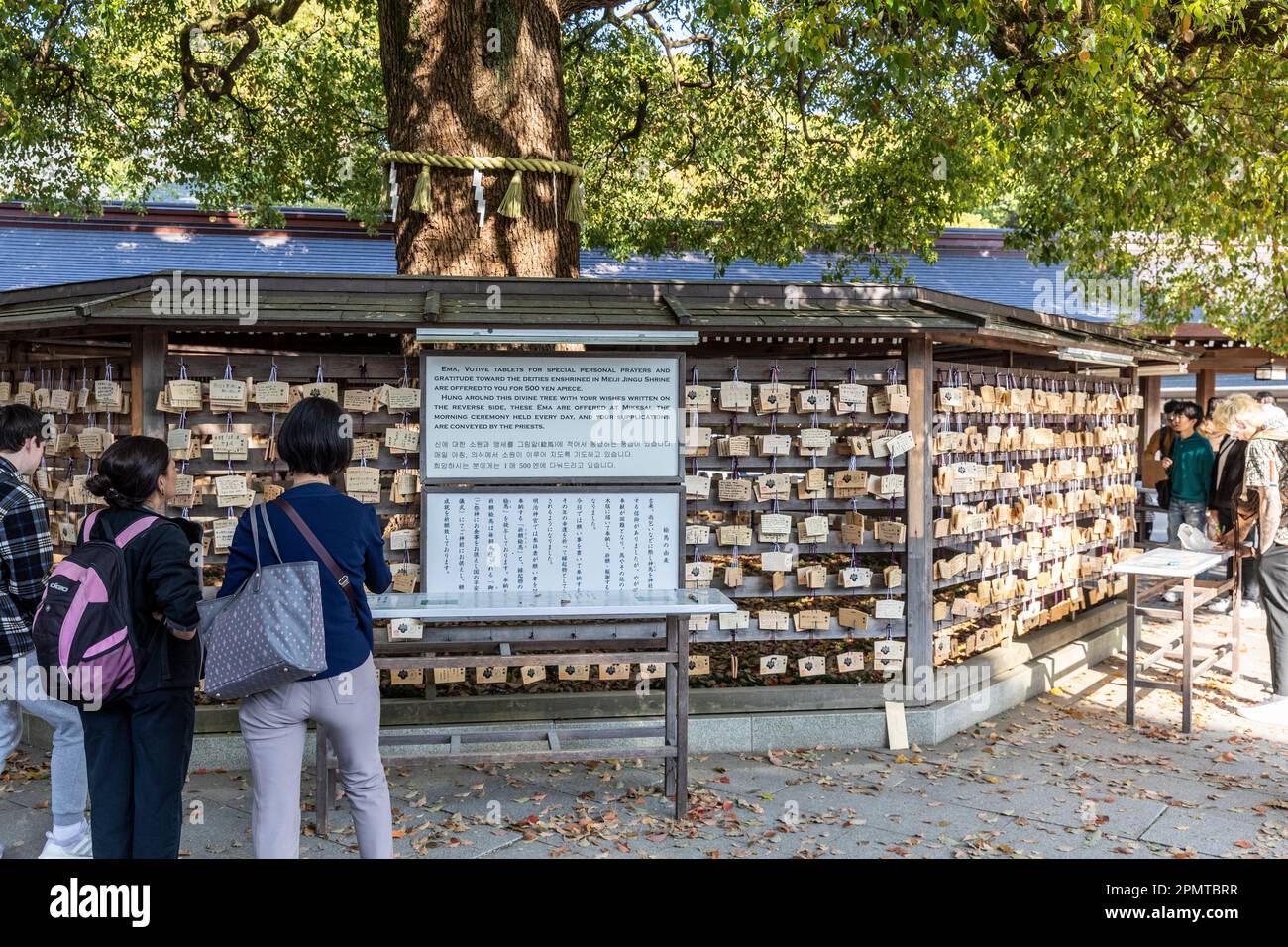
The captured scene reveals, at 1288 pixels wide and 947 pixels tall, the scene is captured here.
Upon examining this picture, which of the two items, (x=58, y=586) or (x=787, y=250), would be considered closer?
(x=58, y=586)

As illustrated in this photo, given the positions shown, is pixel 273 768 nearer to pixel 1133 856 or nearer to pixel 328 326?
pixel 328 326

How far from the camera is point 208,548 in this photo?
19.5ft

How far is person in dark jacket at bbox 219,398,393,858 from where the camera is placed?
3.55 meters

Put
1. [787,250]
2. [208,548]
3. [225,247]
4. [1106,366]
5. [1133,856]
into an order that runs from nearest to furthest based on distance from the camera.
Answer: [1133,856] < [208,548] < [1106,366] < [787,250] < [225,247]

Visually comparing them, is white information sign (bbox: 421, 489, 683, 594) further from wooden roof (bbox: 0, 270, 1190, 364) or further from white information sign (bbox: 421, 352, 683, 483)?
wooden roof (bbox: 0, 270, 1190, 364)

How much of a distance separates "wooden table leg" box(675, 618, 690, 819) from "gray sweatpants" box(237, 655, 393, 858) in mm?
1917

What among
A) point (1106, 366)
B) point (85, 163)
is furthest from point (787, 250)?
point (85, 163)

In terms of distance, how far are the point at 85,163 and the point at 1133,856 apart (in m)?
14.1

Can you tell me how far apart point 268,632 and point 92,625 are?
828 mm

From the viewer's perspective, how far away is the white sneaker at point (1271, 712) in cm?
709

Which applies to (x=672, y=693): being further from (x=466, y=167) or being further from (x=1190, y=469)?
(x=1190, y=469)

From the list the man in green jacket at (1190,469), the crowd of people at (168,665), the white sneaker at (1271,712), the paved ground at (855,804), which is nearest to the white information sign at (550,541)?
the paved ground at (855,804)

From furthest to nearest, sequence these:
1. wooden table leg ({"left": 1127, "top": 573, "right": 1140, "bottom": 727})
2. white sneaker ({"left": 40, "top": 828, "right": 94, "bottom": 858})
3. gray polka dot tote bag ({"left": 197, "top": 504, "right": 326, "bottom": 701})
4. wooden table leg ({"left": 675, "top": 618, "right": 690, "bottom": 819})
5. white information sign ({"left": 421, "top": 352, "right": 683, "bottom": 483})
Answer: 1. wooden table leg ({"left": 1127, "top": 573, "right": 1140, "bottom": 727})
2. white information sign ({"left": 421, "top": 352, "right": 683, "bottom": 483})
3. wooden table leg ({"left": 675, "top": 618, "right": 690, "bottom": 819})
4. white sneaker ({"left": 40, "top": 828, "right": 94, "bottom": 858})
5. gray polka dot tote bag ({"left": 197, "top": 504, "right": 326, "bottom": 701})

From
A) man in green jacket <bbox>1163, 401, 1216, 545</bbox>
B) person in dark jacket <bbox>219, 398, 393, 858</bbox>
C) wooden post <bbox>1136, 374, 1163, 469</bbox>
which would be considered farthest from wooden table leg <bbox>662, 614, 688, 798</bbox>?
wooden post <bbox>1136, 374, 1163, 469</bbox>
